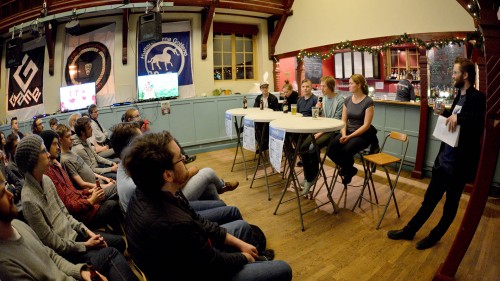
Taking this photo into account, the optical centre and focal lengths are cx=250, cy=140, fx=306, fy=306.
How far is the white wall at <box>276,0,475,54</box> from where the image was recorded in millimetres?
4414

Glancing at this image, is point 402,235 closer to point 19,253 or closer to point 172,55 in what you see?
point 19,253

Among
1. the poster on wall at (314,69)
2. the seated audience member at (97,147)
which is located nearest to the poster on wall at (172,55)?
the seated audience member at (97,147)

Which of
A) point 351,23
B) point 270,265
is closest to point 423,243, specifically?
point 270,265

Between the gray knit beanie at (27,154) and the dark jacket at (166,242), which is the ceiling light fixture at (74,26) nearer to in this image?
the gray knit beanie at (27,154)

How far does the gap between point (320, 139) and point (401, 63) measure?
20.2ft

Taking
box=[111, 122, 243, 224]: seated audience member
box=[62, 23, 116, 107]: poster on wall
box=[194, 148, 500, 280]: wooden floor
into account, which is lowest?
box=[194, 148, 500, 280]: wooden floor

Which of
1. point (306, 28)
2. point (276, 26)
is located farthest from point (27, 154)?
point (276, 26)

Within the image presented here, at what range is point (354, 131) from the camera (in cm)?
337

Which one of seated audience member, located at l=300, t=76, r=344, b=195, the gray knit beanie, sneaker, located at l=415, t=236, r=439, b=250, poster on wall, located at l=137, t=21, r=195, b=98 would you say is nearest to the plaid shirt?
the gray knit beanie

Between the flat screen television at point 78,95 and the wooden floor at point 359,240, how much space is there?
150 inches

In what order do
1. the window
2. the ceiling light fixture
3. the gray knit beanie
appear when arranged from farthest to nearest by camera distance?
the window
the ceiling light fixture
the gray knit beanie

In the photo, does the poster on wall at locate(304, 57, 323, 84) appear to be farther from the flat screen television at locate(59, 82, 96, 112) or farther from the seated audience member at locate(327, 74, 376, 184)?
the seated audience member at locate(327, 74, 376, 184)

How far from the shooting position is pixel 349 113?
136 inches

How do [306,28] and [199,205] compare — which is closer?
[199,205]
